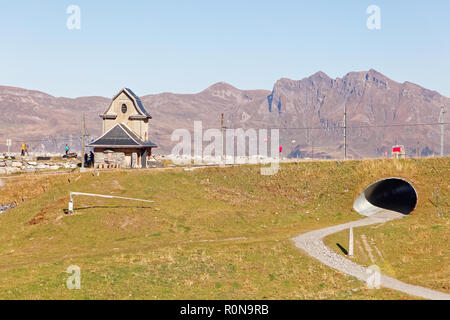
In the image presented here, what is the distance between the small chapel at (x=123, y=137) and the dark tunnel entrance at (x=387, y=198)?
37.2 metres

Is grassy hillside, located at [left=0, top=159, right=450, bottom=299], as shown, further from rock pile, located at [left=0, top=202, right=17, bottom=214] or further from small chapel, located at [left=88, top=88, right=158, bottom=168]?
small chapel, located at [left=88, top=88, right=158, bottom=168]

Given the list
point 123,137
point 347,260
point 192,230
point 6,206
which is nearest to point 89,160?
point 123,137

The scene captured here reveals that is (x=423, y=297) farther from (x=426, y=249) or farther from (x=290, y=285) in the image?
(x=426, y=249)

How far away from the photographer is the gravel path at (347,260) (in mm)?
32188

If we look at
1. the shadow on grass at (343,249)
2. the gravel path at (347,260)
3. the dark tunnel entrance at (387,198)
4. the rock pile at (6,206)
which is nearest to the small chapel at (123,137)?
the rock pile at (6,206)

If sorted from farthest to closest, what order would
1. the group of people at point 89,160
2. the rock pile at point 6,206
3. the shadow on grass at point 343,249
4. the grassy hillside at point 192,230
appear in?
the group of people at point 89,160, the rock pile at point 6,206, the shadow on grass at point 343,249, the grassy hillside at point 192,230

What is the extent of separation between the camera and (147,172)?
242ft

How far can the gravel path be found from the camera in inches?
1267

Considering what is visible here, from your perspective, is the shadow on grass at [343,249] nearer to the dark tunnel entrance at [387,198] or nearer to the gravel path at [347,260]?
the gravel path at [347,260]

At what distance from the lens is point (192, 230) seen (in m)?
53.8

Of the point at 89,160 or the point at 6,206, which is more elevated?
the point at 89,160

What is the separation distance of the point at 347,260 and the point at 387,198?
35094 millimetres

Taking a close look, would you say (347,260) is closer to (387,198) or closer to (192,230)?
(192,230)
